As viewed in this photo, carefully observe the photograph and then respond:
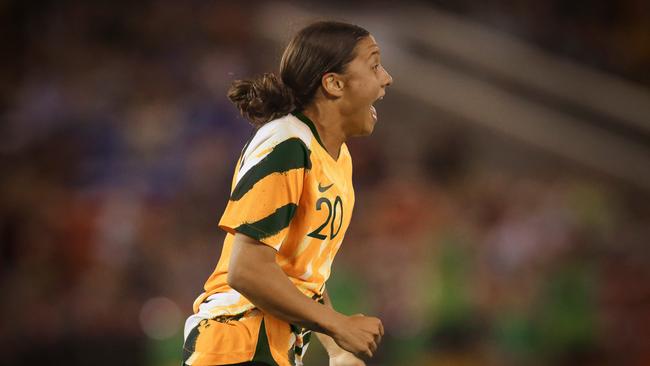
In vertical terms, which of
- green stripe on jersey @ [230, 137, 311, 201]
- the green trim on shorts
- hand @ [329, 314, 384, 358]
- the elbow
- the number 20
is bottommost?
the green trim on shorts

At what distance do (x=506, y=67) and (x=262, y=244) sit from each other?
6956 mm

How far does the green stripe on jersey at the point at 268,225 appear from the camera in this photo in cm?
247

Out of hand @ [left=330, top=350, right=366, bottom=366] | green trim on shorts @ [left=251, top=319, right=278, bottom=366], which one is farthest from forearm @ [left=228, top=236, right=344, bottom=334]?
hand @ [left=330, top=350, right=366, bottom=366]

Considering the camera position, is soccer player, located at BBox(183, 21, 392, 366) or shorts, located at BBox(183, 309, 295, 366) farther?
shorts, located at BBox(183, 309, 295, 366)

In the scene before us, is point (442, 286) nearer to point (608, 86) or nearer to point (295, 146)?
point (608, 86)

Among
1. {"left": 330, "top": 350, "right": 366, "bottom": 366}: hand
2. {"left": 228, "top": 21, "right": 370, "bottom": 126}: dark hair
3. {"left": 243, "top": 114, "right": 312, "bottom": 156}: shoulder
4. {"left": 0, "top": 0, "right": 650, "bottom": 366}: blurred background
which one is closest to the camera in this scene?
{"left": 243, "top": 114, "right": 312, "bottom": 156}: shoulder

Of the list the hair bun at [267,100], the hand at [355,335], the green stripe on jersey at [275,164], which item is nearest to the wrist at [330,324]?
the hand at [355,335]

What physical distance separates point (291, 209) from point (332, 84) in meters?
0.39

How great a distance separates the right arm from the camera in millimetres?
2445

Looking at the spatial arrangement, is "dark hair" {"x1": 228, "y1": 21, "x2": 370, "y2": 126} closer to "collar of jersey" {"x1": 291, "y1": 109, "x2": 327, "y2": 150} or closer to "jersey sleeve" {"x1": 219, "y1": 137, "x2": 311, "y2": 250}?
"collar of jersey" {"x1": 291, "y1": 109, "x2": 327, "y2": 150}

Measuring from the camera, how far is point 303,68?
8.86 feet

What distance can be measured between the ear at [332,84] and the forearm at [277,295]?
20.3 inches

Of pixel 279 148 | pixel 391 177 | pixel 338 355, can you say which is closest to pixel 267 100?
pixel 279 148

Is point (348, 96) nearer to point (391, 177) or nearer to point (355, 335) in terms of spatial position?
point (355, 335)
